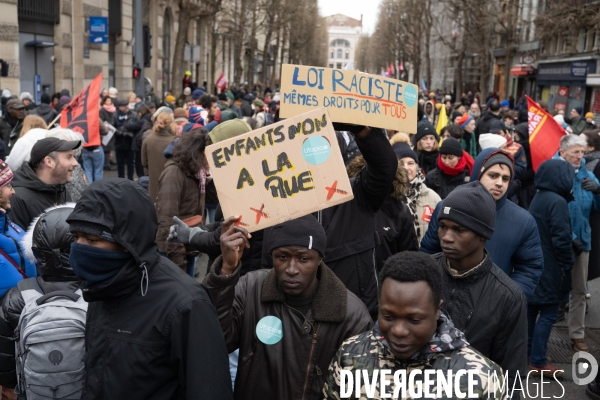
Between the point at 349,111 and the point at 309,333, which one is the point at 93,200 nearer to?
the point at 309,333

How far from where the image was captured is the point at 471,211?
323cm

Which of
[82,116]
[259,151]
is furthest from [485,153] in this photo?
[82,116]

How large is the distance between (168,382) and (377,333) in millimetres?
757

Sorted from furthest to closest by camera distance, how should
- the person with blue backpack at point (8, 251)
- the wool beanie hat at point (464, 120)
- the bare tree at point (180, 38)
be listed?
the bare tree at point (180, 38)
the wool beanie hat at point (464, 120)
the person with blue backpack at point (8, 251)

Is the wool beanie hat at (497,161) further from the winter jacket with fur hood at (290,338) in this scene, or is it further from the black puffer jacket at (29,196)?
the black puffer jacket at (29,196)

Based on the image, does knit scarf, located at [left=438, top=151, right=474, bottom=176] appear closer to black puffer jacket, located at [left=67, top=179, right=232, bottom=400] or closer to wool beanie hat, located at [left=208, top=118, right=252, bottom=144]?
wool beanie hat, located at [left=208, top=118, right=252, bottom=144]

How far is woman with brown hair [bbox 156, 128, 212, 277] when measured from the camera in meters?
5.36

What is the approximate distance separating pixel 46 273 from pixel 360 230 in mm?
1678

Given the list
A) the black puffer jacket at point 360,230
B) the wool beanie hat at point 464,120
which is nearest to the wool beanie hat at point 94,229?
the black puffer jacket at point 360,230

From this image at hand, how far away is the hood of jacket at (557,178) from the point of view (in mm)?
5469

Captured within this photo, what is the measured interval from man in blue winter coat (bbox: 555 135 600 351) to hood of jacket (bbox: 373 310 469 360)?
14.0ft

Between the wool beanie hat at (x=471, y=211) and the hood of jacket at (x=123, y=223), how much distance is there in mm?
1490

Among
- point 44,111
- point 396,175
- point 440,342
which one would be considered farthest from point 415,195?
point 44,111

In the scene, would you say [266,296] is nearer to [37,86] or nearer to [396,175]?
[396,175]
